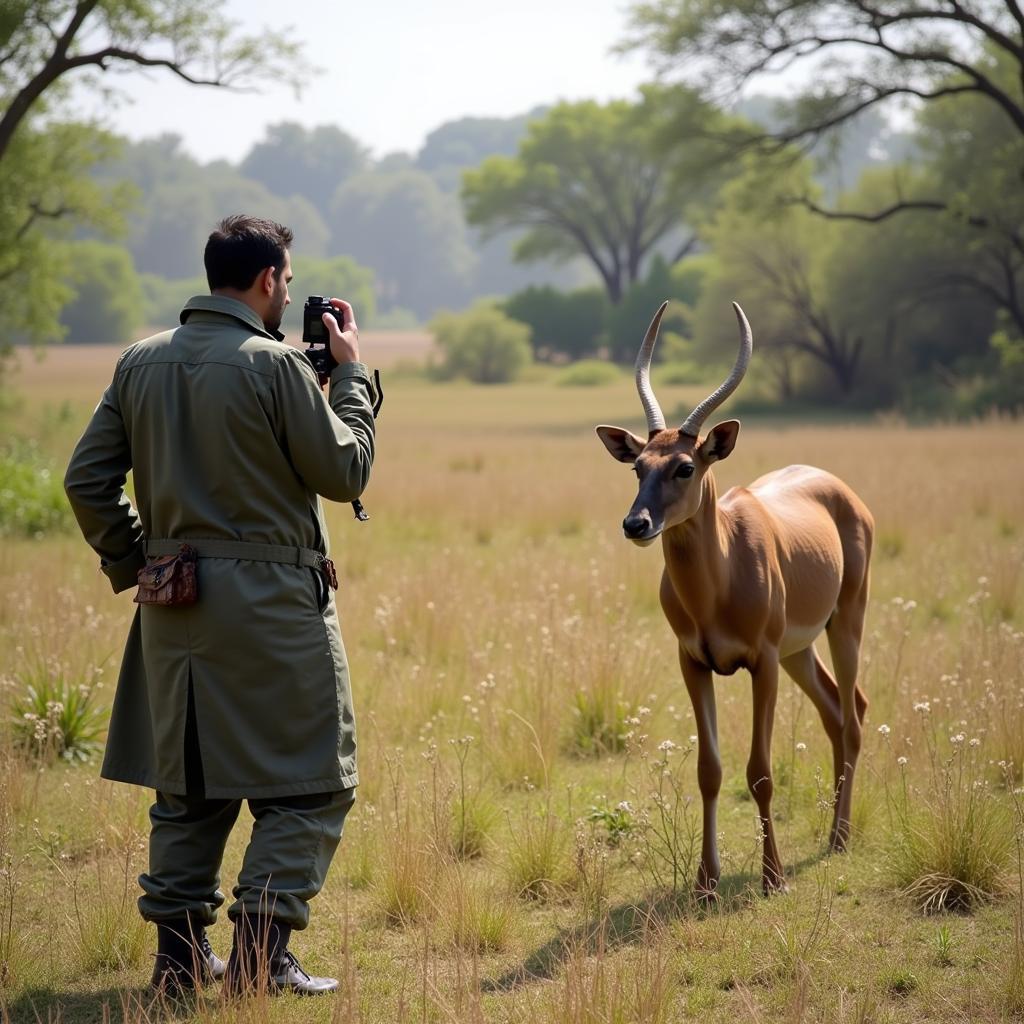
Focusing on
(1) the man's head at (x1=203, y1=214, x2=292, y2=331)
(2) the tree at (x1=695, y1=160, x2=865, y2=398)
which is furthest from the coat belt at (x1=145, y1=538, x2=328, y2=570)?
(2) the tree at (x1=695, y1=160, x2=865, y2=398)

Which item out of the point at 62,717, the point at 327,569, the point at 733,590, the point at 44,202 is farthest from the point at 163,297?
the point at 327,569

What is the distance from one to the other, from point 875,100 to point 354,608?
63.6ft

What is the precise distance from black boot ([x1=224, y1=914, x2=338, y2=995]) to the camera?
69.5 inches

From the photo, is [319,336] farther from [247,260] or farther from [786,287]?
[786,287]

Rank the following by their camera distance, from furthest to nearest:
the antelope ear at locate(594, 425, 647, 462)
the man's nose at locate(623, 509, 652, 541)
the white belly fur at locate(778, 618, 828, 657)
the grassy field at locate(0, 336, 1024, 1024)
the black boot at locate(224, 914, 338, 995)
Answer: the white belly fur at locate(778, 618, 828, 657), the antelope ear at locate(594, 425, 647, 462), the man's nose at locate(623, 509, 652, 541), the grassy field at locate(0, 336, 1024, 1024), the black boot at locate(224, 914, 338, 995)

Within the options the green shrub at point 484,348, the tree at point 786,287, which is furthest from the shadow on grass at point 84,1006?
the green shrub at point 484,348

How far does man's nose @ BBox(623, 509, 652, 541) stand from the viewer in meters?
4.40

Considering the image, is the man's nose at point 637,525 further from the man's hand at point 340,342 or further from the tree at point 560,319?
the tree at point 560,319

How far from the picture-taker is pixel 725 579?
4891mm

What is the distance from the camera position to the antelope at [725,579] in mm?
4699

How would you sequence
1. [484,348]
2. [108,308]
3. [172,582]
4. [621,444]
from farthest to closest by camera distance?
[108,308] < [484,348] < [621,444] < [172,582]

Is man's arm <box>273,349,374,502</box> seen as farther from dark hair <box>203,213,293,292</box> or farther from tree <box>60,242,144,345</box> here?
tree <box>60,242,144,345</box>

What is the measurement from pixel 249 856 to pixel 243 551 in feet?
3.03

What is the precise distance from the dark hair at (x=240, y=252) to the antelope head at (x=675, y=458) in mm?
1377
